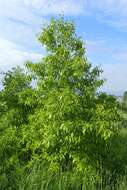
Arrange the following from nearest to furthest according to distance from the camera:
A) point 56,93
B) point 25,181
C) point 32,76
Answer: point 25,181, point 56,93, point 32,76

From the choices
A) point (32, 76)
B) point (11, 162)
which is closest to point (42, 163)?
point (11, 162)

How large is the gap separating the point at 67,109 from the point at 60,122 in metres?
0.40

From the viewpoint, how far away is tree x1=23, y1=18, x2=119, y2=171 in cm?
1094

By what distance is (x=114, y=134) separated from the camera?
1134 centimetres

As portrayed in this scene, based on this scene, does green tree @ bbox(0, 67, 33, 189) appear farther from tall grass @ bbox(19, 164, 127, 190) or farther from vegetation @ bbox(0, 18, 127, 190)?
tall grass @ bbox(19, 164, 127, 190)

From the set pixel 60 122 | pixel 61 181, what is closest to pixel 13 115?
pixel 60 122

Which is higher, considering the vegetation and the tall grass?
the vegetation

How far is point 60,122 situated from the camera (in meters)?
11.0

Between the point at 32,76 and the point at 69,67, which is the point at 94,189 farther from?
the point at 32,76

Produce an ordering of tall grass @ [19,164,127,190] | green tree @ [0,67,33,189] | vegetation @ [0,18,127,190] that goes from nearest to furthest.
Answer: tall grass @ [19,164,127,190], vegetation @ [0,18,127,190], green tree @ [0,67,33,189]

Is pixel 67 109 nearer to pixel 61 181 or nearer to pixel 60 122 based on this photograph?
pixel 60 122

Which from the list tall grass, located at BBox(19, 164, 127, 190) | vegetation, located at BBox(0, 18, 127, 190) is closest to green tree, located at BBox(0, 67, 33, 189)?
vegetation, located at BBox(0, 18, 127, 190)

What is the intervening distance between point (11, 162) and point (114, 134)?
243cm

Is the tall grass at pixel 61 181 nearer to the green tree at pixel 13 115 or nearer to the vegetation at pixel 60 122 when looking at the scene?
the vegetation at pixel 60 122
